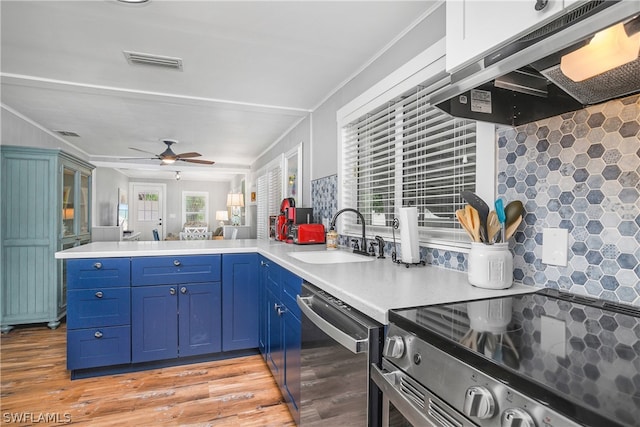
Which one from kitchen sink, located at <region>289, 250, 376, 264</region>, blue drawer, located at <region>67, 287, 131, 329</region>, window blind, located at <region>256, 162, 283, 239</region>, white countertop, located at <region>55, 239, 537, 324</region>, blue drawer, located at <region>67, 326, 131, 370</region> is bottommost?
blue drawer, located at <region>67, 326, 131, 370</region>

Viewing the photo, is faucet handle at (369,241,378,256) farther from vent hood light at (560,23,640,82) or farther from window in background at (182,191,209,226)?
window in background at (182,191,209,226)

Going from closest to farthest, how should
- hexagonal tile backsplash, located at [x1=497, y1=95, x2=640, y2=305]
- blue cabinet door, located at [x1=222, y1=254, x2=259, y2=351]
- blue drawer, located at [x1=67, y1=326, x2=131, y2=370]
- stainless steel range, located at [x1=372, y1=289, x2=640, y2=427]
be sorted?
stainless steel range, located at [x1=372, y1=289, x2=640, y2=427] < hexagonal tile backsplash, located at [x1=497, y1=95, x2=640, y2=305] < blue drawer, located at [x1=67, y1=326, x2=131, y2=370] < blue cabinet door, located at [x1=222, y1=254, x2=259, y2=351]

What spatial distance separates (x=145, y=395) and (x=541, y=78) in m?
2.73

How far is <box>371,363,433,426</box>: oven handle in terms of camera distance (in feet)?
2.60

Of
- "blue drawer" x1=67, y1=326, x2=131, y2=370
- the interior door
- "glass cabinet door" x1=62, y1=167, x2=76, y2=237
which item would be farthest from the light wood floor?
the interior door

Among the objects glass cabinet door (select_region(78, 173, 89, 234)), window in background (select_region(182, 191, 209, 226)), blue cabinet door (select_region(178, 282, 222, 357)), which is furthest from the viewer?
window in background (select_region(182, 191, 209, 226))

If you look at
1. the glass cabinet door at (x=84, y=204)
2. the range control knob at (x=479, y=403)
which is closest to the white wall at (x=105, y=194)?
the glass cabinet door at (x=84, y=204)

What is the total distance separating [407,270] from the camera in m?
1.67

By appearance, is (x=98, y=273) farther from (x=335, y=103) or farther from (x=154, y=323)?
(x=335, y=103)

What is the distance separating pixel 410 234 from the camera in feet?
5.70

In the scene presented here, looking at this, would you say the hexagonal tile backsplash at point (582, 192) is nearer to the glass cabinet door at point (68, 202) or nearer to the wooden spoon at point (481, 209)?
the wooden spoon at point (481, 209)

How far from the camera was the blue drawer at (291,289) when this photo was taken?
1.79m

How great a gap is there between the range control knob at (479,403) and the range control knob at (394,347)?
247 mm

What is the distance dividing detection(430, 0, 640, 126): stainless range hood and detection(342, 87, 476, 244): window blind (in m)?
0.32
